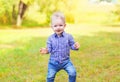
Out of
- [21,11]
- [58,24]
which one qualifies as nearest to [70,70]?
[58,24]

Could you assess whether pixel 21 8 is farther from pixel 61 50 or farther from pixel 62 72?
pixel 61 50

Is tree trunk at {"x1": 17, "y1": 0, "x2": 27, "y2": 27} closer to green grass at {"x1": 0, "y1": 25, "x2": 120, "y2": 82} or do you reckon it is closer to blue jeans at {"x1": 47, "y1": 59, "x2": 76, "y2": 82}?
green grass at {"x1": 0, "y1": 25, "x2": 120, "y2": 82}

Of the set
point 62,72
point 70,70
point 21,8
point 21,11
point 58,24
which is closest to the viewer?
point 58,24

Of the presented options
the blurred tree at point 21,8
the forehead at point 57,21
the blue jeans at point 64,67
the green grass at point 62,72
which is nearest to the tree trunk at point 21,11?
the blurred tree at point 21,8

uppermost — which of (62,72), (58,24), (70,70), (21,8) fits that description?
(58,24)

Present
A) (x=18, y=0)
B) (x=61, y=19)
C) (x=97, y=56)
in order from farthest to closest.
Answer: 1. (x=18, y=0)
2. (x=97, y=56)
3. (x=61, y=19)

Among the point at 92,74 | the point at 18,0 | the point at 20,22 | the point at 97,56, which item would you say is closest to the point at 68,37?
the point at 92,74

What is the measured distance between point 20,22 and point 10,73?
25565mm

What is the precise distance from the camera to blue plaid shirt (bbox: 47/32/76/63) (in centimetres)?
710

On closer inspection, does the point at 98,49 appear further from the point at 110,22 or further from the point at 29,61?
the point at 110,22

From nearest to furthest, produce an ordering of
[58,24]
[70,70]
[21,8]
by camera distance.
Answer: [58,24], [70,70], [21,8]

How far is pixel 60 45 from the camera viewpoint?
280 inches

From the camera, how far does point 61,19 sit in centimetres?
694

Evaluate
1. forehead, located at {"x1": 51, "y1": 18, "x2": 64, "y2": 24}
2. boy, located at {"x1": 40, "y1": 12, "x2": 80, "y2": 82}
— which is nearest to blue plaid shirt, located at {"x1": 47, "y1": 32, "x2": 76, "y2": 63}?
boy, located at {"x1": 40, "y1": 12, "x2": 80, "y2": 82}
